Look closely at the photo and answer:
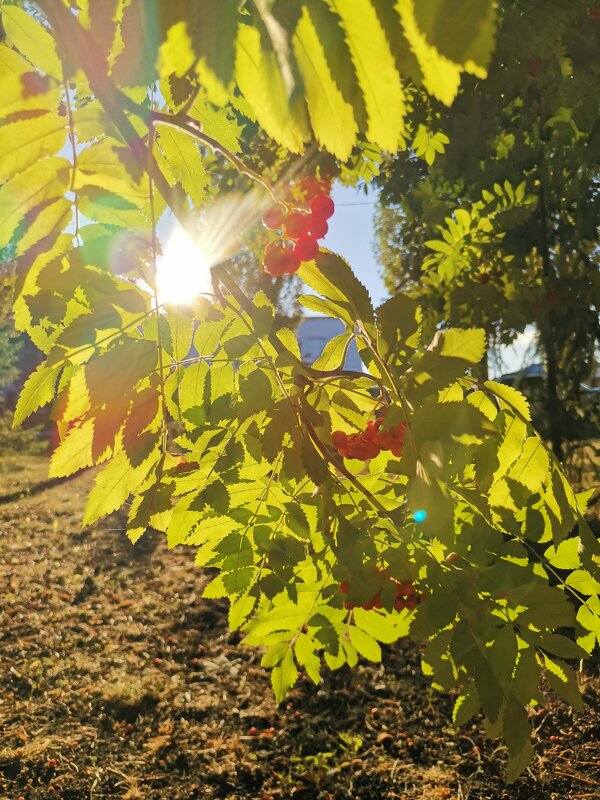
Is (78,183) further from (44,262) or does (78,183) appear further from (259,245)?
(259,245)

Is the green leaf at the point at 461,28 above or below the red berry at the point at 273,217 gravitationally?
below

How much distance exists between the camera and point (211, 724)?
171 inches

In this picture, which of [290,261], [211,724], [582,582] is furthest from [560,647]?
[211,724]

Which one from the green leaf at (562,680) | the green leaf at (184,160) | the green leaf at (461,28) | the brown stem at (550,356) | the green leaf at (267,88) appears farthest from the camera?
the brown stem at (550,356)

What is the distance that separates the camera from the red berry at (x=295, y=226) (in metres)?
1.69

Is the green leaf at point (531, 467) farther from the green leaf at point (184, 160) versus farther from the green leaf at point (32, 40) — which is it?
the green leaf at point (32, 40)

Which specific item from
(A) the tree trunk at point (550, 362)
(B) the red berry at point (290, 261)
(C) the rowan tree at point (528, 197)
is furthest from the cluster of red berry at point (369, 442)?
(A) the tree trunk at point (550, 362)

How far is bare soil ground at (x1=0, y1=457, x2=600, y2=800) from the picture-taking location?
3668 millimetres

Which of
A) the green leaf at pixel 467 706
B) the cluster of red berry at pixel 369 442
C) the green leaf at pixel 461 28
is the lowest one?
the green leaf at pixel 467 706

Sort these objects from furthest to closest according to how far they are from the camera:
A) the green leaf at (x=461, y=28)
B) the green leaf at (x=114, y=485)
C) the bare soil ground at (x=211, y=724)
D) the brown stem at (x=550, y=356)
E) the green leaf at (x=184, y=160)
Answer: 1. the brown stem at (x=550, y=356)
2. the bare soil ground at (x=211, y=724)
3. the green leaf at (x=184, y=160)
4. the green leaf at (x=114, y=485)
5. the green leaf at (x=461, y=28)

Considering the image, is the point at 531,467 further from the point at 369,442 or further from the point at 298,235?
the point at 298,235

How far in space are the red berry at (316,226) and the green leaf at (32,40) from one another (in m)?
0.68

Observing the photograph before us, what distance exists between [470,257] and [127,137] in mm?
3921

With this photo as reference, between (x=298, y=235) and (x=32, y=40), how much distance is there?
75 cm
